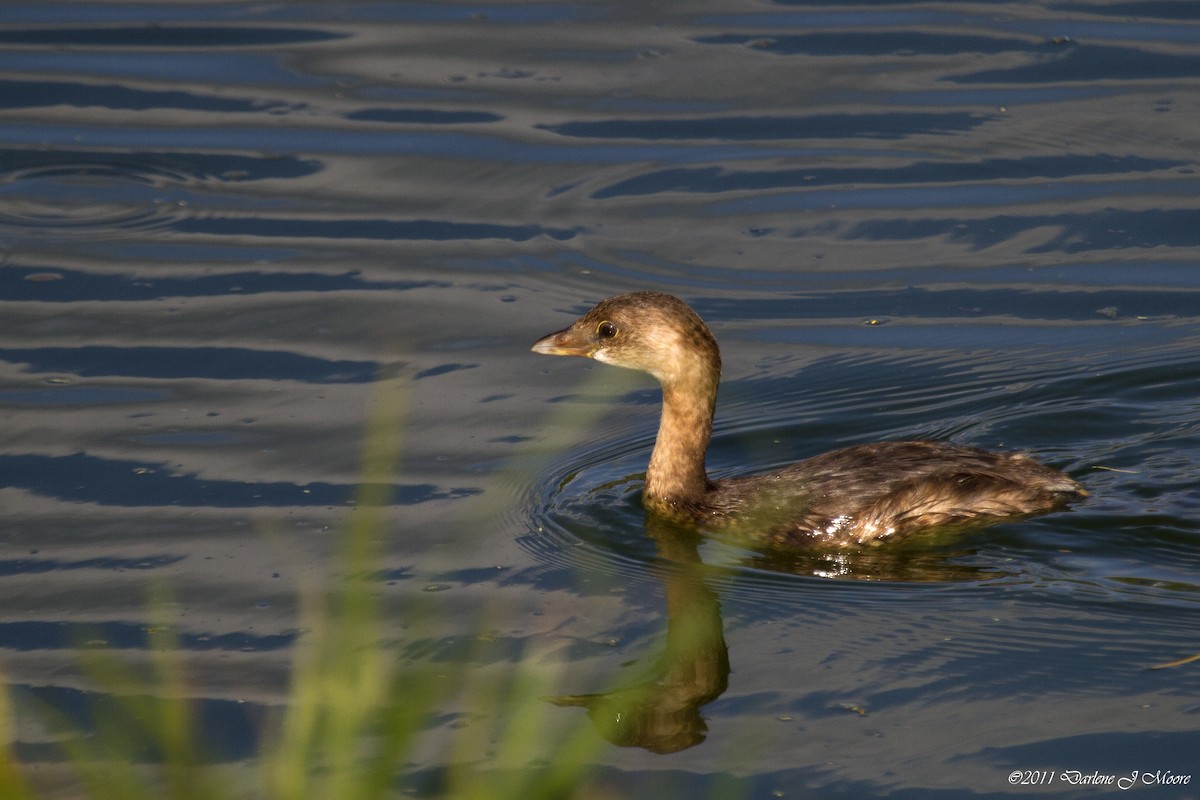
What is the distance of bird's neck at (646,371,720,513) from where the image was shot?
26.9 feet

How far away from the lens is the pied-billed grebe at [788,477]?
783 cm

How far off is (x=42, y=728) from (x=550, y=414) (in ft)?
11.4

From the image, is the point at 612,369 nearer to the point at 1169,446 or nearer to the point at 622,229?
the point at 622,229

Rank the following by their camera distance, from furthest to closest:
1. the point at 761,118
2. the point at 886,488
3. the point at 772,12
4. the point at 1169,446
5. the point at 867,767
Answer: the point at 772,12 → the point at 761,118 → the point at 1169,446 → the point at 886,488 → the point at 867,767

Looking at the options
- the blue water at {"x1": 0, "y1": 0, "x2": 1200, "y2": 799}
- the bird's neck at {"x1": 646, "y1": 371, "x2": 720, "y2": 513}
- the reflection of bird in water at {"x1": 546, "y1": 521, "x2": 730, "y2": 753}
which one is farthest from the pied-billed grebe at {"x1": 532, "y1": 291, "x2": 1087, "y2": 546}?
the reflection of bird in water at {"x1": 546, "y1": 521, "x2": 730, "y2": 753}

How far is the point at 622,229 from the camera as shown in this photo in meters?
11.5

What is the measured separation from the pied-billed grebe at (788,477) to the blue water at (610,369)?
0.60ft

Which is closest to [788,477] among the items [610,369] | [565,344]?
[565,344]

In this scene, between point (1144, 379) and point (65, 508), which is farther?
point (1144, 379)

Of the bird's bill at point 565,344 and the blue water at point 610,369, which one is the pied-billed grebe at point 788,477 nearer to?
the bird's bill at point 565,344

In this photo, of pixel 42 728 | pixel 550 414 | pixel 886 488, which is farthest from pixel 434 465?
pixel 42 728

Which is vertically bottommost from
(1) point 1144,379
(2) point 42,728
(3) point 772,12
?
(2) point 42,728

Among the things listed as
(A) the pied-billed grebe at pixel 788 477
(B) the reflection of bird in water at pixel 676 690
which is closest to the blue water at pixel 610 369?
(B) the reflection of bird in water at pixel 676 690

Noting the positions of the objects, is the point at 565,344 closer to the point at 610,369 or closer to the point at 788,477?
the point at 610,369
